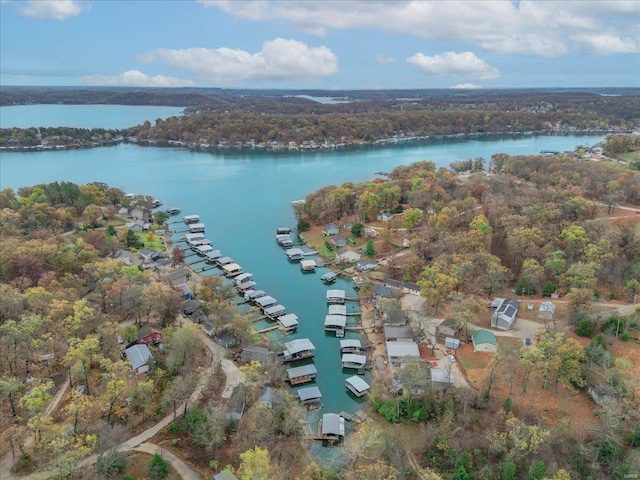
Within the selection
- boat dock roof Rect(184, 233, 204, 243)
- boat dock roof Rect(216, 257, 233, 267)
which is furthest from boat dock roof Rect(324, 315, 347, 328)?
boat dock roof Rect(184, 233, 204, 243)

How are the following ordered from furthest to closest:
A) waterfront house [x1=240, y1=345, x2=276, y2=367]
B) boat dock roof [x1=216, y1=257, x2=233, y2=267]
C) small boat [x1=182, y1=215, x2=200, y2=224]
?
small boat [x1=182, y1=215, x2=200, y2=224] → boat dock roof [x1=216, y1=257, x2=233, y2=267] → waterfront house [x1=240, y1=345, x2=276, y2=367]

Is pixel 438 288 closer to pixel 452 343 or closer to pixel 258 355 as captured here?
pixel 452 343

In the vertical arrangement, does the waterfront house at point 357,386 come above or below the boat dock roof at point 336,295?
below

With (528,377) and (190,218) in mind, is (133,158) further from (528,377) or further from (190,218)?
(528,377)

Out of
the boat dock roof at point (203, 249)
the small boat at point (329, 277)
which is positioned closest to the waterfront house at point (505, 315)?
the small boat at point (329, 277)

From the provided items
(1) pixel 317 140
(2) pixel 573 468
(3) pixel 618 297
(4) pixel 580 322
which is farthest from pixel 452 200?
(1) pixel 317 140

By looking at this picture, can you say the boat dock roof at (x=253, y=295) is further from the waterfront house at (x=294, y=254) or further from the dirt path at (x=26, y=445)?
the dirt path at (x=26, y=445)

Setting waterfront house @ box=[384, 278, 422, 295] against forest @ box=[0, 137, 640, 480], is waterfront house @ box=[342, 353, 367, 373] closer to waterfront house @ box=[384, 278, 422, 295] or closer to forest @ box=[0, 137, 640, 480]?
forest @ box=[0, 137, 640, 480]
